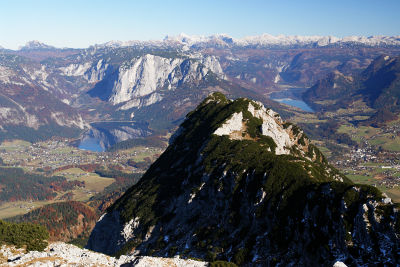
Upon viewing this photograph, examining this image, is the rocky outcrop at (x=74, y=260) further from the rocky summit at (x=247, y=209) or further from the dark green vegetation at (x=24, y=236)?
the rocky summit at (x=247, y=209)

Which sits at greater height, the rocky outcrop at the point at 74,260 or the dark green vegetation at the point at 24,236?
the rocky outcrop at the point at 74,260

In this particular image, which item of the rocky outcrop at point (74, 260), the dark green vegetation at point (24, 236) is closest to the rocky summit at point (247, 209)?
the rocky outcrop at point (74, 260)

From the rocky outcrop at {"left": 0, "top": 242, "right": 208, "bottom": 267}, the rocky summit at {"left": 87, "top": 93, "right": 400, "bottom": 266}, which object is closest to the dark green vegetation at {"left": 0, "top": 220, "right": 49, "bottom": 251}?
the rocky outcrop at {"left": 0, "top": 242, "right": 208, "bottom": 267}

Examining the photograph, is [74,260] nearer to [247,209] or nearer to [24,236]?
[24,236]

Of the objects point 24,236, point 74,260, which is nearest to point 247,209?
point 74,260

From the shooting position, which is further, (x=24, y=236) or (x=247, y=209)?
(x=247, y=209)
